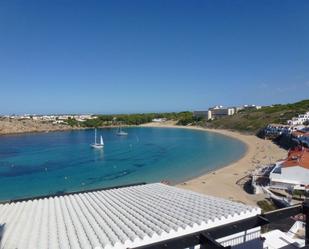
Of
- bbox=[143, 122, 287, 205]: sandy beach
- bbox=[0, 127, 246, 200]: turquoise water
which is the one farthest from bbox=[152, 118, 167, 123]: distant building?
bbox=[143, 122, 287, 205]: sandy beach

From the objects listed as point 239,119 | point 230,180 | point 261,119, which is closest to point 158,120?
point 239,119

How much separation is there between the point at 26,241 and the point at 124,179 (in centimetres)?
3084

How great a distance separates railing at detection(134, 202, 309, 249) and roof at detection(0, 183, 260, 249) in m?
0.16

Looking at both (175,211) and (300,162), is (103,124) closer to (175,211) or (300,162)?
(300,162)

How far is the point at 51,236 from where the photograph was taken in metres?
6.85

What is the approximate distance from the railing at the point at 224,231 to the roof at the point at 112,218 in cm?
16

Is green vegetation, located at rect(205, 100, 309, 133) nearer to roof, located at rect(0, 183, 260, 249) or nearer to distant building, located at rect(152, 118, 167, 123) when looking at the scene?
distant building, located at rect(152, 118, 167, 123)

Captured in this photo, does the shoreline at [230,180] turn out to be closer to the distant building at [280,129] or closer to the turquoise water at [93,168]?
the turquoise water at [93,168]

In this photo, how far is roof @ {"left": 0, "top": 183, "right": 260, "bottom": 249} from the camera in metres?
6.46

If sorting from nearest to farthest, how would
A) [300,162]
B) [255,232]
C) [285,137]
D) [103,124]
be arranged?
[255,232] → [300,162] → [285,137] → [103,124]

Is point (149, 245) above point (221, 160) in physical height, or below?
above

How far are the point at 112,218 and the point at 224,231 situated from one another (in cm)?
295

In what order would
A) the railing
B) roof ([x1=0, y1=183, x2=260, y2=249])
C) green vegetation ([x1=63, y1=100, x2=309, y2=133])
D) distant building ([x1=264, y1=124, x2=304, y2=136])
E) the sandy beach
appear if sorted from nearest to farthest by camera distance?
the railing
roof ([x1=0, y1=183, x2=260, y2=249])
the sandy beach
distant building ([x1=264, y1=124, x2=304, y2=136])
green vegetation ([x1=63, y1=100, x2=309, y2=133])

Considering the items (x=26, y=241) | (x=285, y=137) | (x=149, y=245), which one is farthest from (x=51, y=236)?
(x=285, y=137)
